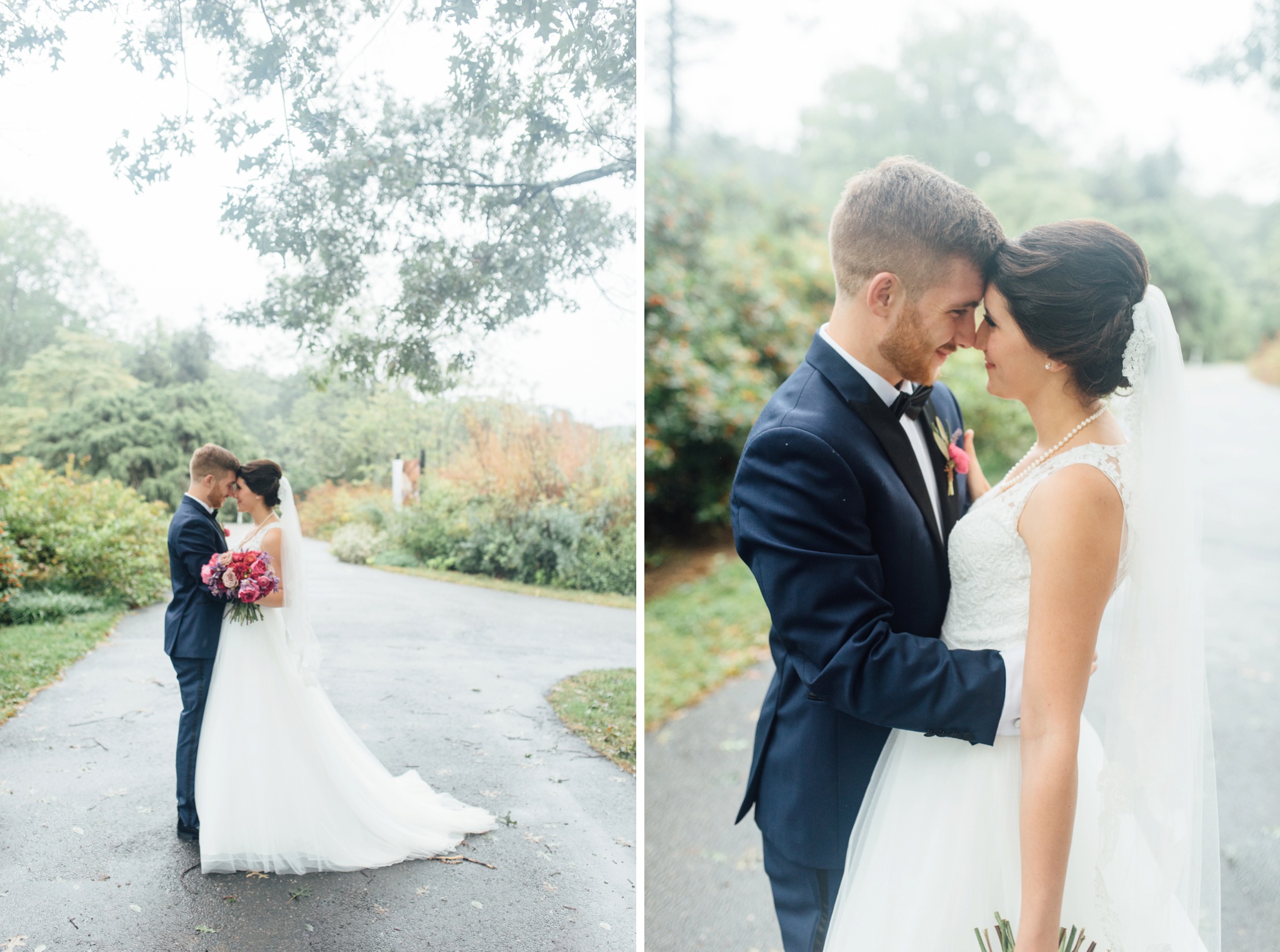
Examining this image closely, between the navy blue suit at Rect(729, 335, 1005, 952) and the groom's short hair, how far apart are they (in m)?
0.19

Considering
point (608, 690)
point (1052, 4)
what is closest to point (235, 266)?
point (608, 690)

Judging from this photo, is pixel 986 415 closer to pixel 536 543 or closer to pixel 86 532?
pixel 536 543

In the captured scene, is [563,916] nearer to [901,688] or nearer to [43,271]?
[901,688]

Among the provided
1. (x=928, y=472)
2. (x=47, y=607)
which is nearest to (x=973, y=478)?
(x=928, y=472)

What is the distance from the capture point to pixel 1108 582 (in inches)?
55.3

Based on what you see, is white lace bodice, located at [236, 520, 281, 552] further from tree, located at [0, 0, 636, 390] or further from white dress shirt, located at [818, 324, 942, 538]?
white dress shirt, located at [818, 324, 942, 538]

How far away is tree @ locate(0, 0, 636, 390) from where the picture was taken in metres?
2.24

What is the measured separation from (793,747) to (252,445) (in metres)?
1.69

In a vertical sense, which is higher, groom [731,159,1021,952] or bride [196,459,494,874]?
groom [731,159,1021,952]

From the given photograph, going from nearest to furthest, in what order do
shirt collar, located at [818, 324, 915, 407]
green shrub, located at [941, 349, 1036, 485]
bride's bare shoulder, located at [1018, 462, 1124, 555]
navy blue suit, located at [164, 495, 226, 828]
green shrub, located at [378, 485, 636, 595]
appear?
bride's bare shoulder, located at [1018, 462, 1124, 555]
shirt collar, located at [818, 324, 915, 407]
navy blue suit, located at [164, 495, 226, 828]
green shrub, located at [378, 485, 636, 595]
green shrub, located at [941, 349, 1036, 485]

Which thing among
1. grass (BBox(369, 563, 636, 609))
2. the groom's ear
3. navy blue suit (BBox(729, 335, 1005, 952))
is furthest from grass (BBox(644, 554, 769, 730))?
the groom's ear

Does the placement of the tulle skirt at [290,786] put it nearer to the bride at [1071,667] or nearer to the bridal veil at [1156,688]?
the bride at [1071,667]

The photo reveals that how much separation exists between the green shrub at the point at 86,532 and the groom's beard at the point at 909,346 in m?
1.98

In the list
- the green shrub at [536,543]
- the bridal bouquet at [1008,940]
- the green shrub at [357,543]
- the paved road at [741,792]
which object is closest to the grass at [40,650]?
the green shrub at [357,543]
